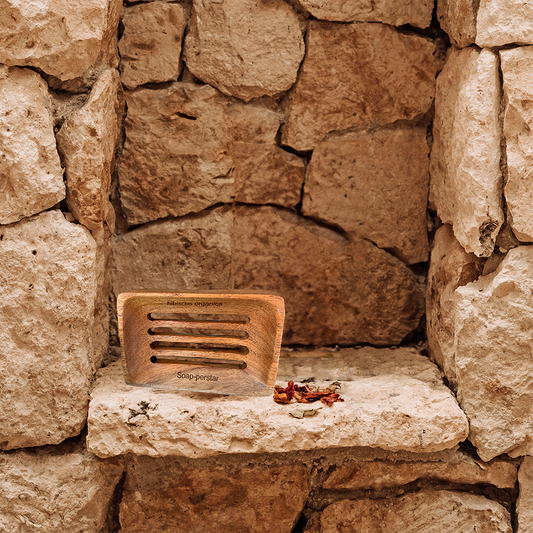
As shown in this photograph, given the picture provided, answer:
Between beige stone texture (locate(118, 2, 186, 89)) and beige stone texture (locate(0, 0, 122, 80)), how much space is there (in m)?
0.26

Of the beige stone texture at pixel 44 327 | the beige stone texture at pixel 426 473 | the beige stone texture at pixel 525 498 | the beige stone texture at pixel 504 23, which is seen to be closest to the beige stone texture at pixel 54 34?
the beige stone texture at pixel 44 327

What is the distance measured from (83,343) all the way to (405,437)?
837 mm

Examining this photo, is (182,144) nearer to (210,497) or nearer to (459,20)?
(459,20)

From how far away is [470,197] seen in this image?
4.84 ft

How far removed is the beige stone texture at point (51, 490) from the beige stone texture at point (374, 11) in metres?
1.41

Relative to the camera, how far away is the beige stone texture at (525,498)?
1523 millimetres

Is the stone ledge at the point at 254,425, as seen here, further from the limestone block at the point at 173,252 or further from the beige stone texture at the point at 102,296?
the limestone block at the point at 173,252

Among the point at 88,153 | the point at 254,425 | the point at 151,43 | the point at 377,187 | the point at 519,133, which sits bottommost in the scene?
the point at 254,425

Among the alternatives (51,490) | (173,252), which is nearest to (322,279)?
(173,252)

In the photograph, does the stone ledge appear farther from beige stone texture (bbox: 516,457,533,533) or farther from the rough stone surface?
beige stone texture (bbox: 516,457,533,533)

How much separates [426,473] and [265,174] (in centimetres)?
99

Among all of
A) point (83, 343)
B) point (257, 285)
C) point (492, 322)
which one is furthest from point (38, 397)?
point (492, 322)

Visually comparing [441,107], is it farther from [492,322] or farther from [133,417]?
[133,417]

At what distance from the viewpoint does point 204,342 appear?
61.3 inches
